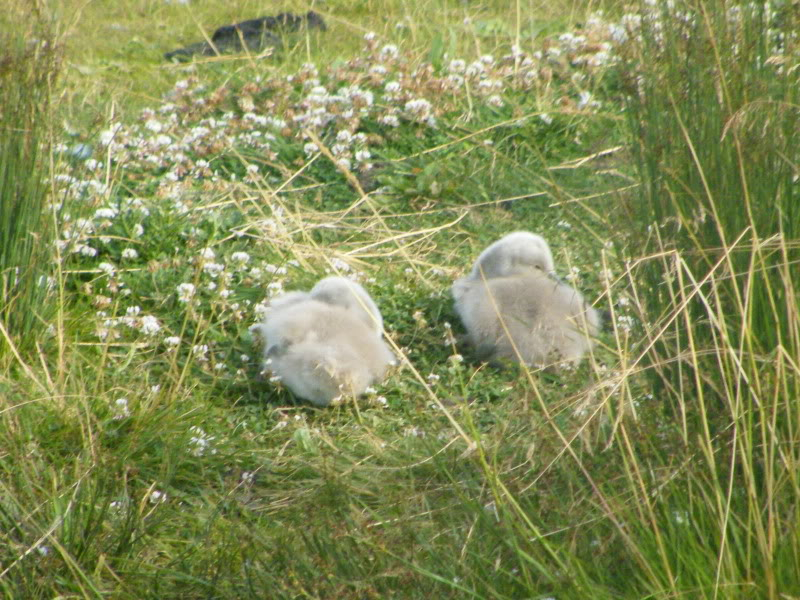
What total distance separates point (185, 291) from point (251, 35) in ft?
15.8

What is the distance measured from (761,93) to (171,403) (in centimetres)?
228

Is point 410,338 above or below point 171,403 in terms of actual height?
below

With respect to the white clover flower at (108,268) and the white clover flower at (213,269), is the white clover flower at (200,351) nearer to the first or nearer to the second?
the white clover flower at (213,269)

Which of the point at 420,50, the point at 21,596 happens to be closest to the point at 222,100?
the point at 420,50

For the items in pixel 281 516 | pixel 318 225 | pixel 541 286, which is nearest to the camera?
pixel 281 516

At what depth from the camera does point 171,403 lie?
12.8 ft

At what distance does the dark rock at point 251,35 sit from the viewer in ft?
29.3

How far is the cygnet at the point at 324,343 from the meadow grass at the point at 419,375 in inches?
4.1

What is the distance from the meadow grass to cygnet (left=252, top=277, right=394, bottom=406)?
105 mm

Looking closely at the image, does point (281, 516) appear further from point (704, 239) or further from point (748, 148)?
point (748, 148)

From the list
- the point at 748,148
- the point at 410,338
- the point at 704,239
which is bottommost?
the point at 410,338

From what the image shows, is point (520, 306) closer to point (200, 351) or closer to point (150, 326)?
point (200, 351)

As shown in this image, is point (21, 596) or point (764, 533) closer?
point (764, 533)

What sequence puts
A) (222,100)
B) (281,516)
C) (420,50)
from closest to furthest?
(281,516), (222,100), (420,50)
